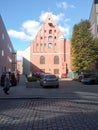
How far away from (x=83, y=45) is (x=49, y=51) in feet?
99.1

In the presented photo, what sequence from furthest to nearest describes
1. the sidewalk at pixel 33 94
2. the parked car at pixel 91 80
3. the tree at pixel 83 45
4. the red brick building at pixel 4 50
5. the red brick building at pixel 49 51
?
the red brick building at pixel 49 51
the tree at pixel 83 45
the red brick building at pixel 4 50
the parked car at pixel 91 80
the sidewalk at pixel 33 94

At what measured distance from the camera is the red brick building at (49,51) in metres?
95.2

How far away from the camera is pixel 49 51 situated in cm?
9569

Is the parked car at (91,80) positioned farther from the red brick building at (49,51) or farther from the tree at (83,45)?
the red brick building at (49,51)

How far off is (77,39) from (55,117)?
53.8 metres

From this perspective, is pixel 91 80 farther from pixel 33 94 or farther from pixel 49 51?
pixel 49 51

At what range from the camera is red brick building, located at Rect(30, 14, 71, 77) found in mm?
95250

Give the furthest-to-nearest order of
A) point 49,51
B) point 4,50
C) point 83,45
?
point 49,51 → point 83,45 → point 4,50

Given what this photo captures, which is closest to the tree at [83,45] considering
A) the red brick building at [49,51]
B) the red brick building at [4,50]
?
the red brick building at [4,50]

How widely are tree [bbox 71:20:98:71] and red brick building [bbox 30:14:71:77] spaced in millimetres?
28975

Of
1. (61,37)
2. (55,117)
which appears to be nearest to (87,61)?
(61,37)

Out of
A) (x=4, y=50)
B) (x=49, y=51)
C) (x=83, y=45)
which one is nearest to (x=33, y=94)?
(x=4, y=50)

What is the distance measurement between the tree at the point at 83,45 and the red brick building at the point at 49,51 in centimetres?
2897

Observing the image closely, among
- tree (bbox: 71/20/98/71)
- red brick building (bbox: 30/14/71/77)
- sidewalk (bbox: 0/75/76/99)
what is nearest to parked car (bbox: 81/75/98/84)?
sidewalk (bbox: 0/75/76/99)
